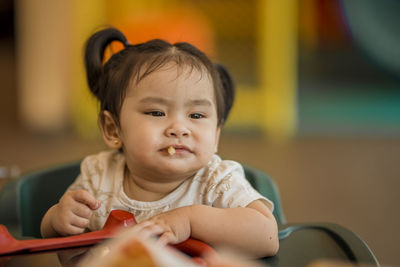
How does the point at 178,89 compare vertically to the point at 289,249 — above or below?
above

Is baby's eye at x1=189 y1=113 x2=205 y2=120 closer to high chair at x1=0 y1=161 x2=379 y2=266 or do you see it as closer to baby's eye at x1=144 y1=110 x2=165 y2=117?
baby's eye at x1=144 y1=110 x2=165 y2=117

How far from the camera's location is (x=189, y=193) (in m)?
0.64

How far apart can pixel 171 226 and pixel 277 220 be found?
26 centimetres

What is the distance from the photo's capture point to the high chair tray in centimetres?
58

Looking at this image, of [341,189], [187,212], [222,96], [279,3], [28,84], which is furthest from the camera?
[28,84]

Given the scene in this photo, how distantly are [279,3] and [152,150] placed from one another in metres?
1.99

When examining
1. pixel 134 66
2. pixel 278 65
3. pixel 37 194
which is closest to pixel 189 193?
pixel 134 66

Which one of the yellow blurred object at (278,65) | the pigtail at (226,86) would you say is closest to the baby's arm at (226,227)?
the pigtail at (226,86)

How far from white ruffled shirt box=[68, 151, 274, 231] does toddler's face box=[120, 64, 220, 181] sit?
0.07ft

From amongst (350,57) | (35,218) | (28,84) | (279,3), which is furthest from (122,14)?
(35,218)

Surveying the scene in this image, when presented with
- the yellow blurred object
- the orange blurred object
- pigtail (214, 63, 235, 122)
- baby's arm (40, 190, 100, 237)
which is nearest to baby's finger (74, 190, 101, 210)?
baby's arm (40, 190, 100, 237)

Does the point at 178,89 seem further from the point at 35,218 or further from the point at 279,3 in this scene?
the point at 279,3

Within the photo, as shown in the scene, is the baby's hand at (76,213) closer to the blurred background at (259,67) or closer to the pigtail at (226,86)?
the pigtail at (226,86)

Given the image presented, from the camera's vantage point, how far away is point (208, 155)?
629mm
